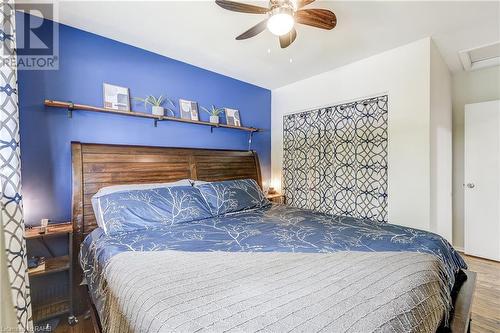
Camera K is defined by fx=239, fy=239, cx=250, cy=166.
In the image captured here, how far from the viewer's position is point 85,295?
6.70ft

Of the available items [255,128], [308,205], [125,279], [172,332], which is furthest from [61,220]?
[308,205]

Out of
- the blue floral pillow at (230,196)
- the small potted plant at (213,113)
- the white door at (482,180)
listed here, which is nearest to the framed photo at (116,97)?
the small potted plant at (213,113)

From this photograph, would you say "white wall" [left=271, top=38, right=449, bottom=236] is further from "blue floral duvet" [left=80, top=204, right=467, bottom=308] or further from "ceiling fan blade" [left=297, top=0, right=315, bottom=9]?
"ceiling fan blade" [left=297, top=0, right=315, bottom=9]

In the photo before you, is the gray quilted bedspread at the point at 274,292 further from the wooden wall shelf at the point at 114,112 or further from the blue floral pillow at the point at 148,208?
the wooden wall shelf at the point at 114,112

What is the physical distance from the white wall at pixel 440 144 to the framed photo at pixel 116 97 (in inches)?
121

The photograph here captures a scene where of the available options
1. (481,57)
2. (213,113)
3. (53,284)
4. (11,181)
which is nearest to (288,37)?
(213,113)

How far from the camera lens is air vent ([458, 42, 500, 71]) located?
2.65m

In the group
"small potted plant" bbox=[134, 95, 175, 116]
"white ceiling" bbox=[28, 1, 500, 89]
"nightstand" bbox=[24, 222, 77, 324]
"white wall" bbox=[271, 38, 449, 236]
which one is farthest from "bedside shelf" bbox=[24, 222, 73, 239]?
"white wall" bbox=[271, 38, 449, 236]

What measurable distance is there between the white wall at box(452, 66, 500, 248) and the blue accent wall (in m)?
3.57

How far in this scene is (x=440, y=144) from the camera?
282cm

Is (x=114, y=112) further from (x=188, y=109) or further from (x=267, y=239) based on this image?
(x=267, y=239)

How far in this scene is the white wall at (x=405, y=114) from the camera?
7.76 feet

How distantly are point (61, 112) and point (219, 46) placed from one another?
5.34ft

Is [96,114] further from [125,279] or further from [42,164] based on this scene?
[125,279]
